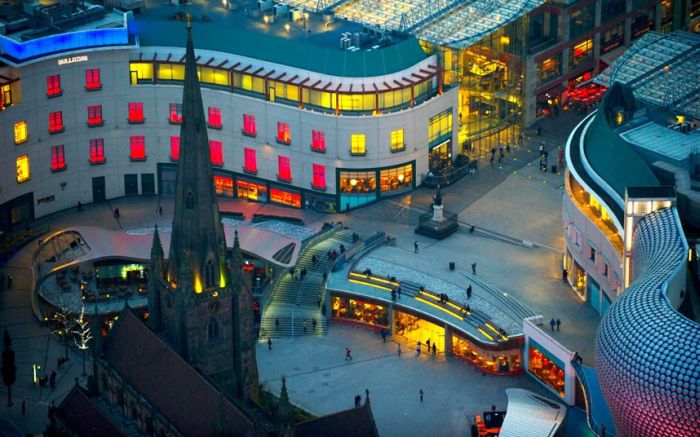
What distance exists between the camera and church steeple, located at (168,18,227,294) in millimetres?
172125

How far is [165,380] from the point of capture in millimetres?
173750

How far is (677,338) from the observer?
16738 centimetres

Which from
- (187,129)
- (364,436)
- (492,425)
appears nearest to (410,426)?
(492,425)

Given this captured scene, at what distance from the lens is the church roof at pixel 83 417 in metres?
177

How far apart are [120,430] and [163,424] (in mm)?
5738

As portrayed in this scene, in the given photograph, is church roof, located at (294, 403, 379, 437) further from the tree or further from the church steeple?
the tree

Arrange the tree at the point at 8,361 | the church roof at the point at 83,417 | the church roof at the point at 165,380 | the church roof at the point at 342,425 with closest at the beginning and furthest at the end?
the church roof at the point at 165,380, the church roof at the point at 342,425, the church roof at the point at 83,417, the tree at the point at 8,361

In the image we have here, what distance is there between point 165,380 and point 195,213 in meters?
15.2

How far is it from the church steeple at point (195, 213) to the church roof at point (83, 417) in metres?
13.9

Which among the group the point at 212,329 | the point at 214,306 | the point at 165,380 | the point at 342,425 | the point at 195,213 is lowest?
the point at 342,425

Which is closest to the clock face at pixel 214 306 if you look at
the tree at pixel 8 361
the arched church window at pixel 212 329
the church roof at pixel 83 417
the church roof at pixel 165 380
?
the arched church window at pixel 212 329

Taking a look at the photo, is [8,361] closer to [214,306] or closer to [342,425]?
[214,306]

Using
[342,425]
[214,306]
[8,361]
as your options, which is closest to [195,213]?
[214,306]

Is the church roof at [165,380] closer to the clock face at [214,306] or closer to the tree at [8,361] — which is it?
the clock face at [214,306]
